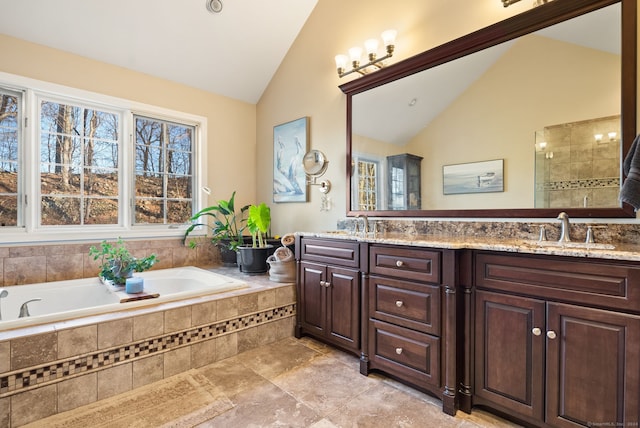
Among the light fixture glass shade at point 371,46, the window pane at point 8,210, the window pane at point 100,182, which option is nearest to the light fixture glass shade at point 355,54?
the light fixture glass shade at point 371,46

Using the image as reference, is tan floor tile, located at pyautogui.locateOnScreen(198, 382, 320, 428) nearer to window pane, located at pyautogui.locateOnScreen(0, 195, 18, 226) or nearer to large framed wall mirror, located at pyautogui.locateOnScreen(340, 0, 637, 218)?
large framed wall mirror, located at pyautogui.locateOnScreen(340, 0, 637, 218)

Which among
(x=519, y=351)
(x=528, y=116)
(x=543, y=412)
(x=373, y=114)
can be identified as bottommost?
(x=543, y=412)

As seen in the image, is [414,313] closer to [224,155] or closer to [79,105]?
[224,155]

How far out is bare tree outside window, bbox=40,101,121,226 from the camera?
104 inches

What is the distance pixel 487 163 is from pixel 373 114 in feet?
3.33

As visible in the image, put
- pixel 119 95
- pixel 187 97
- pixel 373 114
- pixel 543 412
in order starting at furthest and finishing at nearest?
pixel 187 97, pixel 119 95, pixel 373 114, pixel 543 412

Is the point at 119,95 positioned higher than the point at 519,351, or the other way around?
the point at 119,95

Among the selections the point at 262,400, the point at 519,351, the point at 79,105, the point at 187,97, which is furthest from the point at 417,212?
the point at 79,105

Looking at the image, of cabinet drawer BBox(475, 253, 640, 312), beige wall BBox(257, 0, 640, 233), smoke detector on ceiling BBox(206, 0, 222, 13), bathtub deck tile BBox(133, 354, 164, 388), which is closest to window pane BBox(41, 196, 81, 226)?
bathtub deck tile BBox(133, 354, 164, 388)

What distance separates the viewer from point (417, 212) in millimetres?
2334

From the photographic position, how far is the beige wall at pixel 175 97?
248 cm

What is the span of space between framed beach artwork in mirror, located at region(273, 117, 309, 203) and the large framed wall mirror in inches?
38.9

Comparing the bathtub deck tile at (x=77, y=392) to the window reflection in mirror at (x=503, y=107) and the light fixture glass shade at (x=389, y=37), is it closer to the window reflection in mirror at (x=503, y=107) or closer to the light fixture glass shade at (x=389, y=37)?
the window reflection in mirror at (x=503, y=107)

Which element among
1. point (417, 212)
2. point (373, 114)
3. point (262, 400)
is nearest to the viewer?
point (262, 400)
